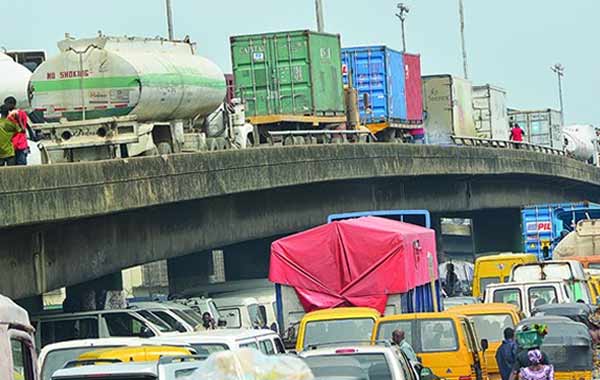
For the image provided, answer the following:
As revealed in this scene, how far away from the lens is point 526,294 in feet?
101

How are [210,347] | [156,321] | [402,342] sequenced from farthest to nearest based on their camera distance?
[156,321]
[402,342]
[210,347]

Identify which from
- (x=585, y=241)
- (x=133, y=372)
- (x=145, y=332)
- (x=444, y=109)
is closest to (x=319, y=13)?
(x=444, y=109)

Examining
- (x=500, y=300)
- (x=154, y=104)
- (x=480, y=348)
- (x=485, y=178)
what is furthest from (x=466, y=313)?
(x=485, y=178)

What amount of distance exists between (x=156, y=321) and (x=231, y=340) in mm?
11756

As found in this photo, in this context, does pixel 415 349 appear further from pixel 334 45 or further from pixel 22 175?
pixel 334 45

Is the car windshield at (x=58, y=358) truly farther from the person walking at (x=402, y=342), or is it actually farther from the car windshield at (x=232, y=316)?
the car windshield at (x=232, y=316)

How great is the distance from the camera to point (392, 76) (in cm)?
5747

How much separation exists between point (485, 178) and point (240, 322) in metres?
27.5

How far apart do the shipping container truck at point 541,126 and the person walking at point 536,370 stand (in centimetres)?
6036

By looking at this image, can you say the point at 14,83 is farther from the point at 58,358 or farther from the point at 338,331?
the point at 58,358

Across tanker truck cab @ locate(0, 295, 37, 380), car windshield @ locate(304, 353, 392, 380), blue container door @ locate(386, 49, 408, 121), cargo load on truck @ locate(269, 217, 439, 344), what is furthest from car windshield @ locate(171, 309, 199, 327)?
blue container door @ locate(386, 49, 408, 121)

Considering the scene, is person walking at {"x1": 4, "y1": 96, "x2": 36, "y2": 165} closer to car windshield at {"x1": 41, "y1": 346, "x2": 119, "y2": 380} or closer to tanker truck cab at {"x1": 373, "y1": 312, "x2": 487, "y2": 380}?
tanker truck cab at {"x1": 373, "y1": 312, "x2": 487, "y2": 380}

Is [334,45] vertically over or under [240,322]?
over

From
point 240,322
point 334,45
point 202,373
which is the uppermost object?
point 334,45
